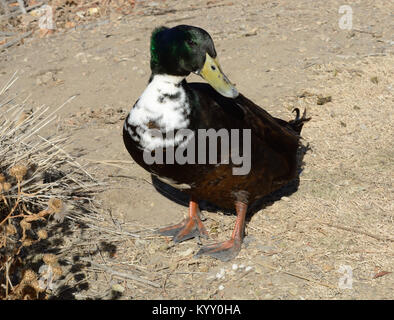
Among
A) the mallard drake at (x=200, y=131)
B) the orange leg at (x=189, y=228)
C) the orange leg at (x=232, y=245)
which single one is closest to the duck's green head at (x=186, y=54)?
the mallard drake at (x=200, y=131)

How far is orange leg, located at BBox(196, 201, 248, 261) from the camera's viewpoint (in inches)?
132

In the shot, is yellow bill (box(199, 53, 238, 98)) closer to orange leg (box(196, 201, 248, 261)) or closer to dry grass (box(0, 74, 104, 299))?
orange leg (box(196, 201, 248, 261))

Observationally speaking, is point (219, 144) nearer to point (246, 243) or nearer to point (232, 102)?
point (232, 102)

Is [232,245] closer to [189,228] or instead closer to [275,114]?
[189,228]

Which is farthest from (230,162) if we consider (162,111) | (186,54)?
(186,54)

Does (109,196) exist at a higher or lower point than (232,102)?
lower

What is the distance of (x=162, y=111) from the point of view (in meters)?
2.97

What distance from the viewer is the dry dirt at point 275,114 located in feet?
10.4

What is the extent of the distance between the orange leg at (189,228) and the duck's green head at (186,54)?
3.40ft

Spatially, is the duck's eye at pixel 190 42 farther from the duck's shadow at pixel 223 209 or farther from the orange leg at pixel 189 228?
the duck's shadow at pixel 223 209

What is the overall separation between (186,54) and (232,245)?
4.18 feet

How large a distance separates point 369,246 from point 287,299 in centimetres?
73

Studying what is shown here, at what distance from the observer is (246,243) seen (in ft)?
11.5

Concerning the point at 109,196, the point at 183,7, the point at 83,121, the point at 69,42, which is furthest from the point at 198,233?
the point at 183,7
